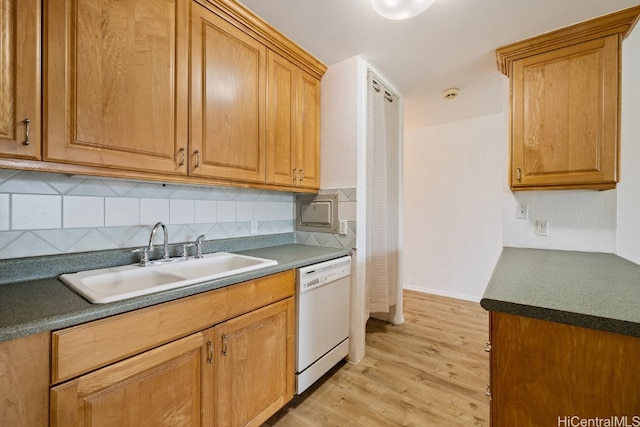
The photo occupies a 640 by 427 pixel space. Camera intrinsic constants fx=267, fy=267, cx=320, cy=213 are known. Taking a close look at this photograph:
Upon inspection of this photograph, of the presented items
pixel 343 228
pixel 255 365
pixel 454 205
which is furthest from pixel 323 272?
pixel 454 205

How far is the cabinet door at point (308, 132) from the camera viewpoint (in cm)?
206

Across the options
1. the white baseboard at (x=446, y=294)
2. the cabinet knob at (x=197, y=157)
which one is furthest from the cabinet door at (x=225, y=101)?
the white baseboard at (x=446, y=294)

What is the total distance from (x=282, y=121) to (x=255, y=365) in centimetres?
153

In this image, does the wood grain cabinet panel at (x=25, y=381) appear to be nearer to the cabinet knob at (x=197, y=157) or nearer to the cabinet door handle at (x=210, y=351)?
Answer: the cabinet door handle at (x=210, y=351)

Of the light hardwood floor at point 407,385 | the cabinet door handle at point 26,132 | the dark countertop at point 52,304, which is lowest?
the light hardwood floor at point 407,385

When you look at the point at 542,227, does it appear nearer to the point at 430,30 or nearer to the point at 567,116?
the point at 567,116

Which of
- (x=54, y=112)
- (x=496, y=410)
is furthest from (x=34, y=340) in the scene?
(x=496, y=410)

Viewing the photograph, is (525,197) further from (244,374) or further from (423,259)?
(244,374)

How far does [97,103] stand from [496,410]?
1.87m

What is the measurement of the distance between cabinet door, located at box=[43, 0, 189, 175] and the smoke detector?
91.9 inches

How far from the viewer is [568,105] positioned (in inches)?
65.9

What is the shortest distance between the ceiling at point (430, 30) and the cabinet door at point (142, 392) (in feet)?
6.02

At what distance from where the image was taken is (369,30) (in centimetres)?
176

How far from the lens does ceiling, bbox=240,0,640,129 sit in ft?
5.01
